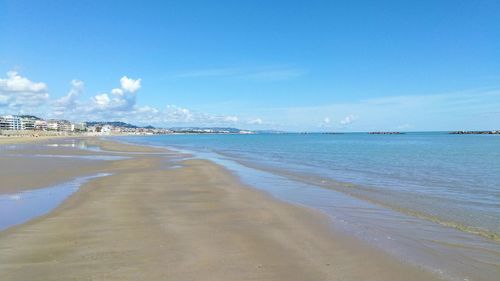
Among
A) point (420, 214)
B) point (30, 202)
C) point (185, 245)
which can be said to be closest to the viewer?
point (185, 245)

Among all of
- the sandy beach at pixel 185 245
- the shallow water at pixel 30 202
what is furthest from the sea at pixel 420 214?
the shallow water at pixel 30 202

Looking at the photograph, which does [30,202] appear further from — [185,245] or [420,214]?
[420,214]

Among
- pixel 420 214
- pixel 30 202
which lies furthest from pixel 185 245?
pixel 420 214

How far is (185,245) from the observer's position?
7418 mm

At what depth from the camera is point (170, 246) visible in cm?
736

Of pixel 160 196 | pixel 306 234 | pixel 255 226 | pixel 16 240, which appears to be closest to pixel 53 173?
pixel 160 196

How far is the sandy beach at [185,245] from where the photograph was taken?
6.01 metres

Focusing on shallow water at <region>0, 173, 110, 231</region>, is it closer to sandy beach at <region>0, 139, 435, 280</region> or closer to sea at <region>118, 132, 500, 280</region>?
sandy beach at <region>0, 139, 435, 280</region>

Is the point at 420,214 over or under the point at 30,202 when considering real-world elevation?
under

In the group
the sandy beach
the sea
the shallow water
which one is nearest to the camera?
the sandy beach

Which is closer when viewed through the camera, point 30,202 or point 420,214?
point 420,214

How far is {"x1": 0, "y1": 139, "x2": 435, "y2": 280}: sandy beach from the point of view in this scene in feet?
19.7

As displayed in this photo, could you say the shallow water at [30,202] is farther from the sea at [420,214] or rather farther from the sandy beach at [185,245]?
the sea at [420,214]

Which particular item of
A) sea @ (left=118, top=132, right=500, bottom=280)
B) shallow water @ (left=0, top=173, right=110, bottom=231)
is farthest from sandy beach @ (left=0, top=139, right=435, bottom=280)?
sea @ (left=118, top=132, right=500, bottom=280)
